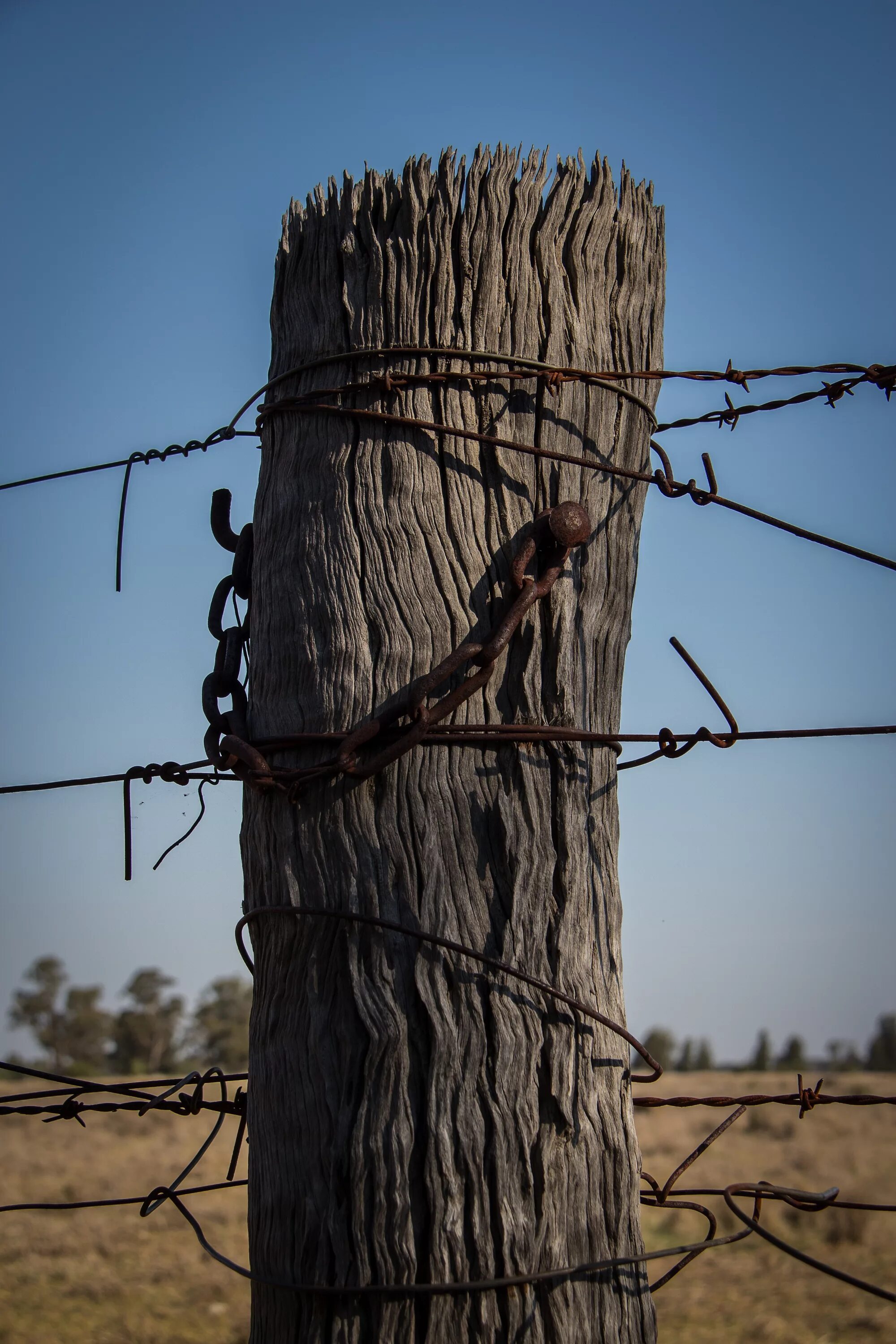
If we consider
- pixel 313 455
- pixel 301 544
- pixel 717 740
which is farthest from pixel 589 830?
pixel 313 455

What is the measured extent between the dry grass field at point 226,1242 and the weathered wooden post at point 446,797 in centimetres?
1161

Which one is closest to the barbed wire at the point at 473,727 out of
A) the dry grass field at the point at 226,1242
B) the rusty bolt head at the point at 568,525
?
the rusty bolt head at the point at 568,525

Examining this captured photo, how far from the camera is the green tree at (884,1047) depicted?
31.6 metres

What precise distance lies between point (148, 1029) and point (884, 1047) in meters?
21.8

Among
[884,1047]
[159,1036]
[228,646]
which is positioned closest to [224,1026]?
[159,1036]

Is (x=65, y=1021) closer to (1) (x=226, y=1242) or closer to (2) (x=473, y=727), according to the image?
(1) (x=226, y=1242)

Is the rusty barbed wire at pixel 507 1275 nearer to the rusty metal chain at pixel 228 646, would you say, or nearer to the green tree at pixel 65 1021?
the rusty metal chain at pixel 228 646

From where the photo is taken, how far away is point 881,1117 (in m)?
25.9

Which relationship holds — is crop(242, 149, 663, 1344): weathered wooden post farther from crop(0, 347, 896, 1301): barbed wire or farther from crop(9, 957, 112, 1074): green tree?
crop(9, 957, 112, 1074): green tree

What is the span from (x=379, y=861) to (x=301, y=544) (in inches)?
22.9

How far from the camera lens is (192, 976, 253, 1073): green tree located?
93.4 ft

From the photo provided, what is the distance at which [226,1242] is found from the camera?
1625cm

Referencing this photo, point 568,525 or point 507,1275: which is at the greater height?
point 568,525

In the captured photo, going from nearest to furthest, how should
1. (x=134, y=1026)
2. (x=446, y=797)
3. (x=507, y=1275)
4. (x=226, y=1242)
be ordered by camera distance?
(x=507, y=1275)
(x=446, y=797)
(x=226, y=1242)
(x=134, y=1026)
